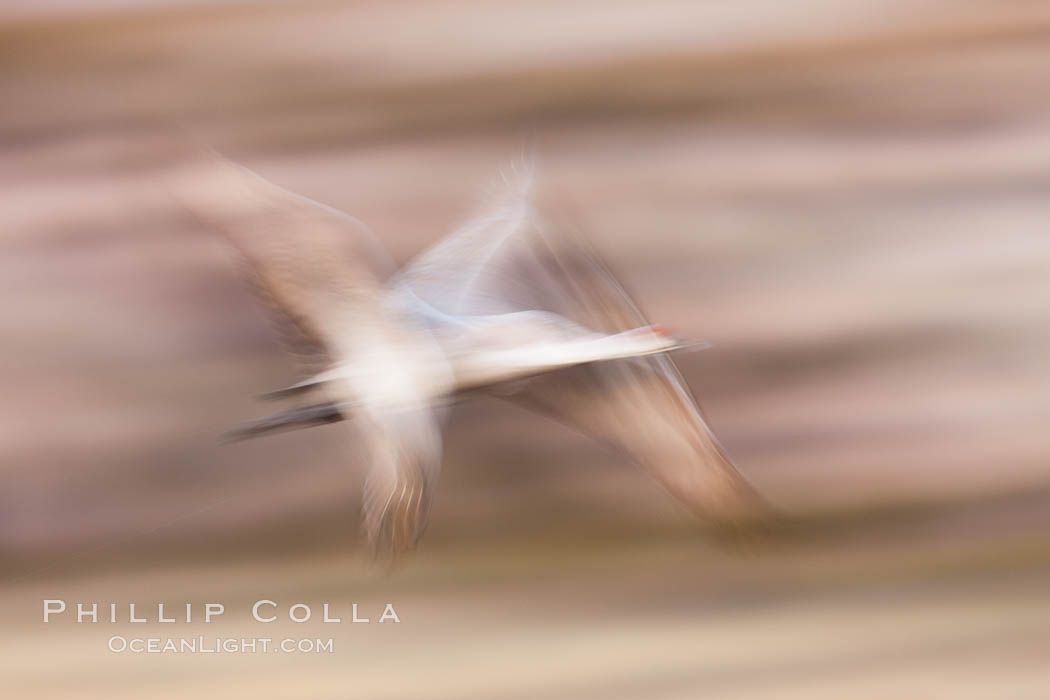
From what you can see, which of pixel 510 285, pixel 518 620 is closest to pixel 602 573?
pixel 518 620

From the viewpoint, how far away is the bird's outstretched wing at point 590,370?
2.57 ft

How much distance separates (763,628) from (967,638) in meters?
0.22

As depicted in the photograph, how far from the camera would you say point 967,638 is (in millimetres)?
1157

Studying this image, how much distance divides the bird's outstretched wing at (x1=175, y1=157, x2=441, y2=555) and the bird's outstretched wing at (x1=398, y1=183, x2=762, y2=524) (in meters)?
0.05

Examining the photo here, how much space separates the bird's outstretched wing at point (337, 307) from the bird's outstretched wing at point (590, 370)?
5cm

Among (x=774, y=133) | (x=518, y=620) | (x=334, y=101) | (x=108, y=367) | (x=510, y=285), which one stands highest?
(x=334, y=101)

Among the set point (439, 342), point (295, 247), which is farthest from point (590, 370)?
point (295, 247)

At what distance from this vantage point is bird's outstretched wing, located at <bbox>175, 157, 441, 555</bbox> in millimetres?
688

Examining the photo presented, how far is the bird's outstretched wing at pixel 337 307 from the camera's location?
69 cm

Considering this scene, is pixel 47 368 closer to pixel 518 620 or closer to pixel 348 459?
pixel 348 459

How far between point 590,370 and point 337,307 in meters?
0.20

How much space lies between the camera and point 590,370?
79 cm

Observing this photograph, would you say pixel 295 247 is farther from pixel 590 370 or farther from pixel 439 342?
pixel 590 370

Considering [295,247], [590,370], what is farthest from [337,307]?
[590,370]
